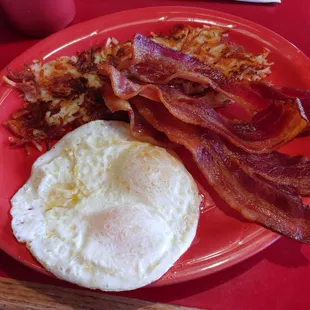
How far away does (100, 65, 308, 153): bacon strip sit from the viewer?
1614 millimetres

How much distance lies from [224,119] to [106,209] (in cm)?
60

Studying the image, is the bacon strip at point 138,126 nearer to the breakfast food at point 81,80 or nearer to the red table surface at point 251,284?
the breakfast food at point 81,80

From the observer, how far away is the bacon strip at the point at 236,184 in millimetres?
1491

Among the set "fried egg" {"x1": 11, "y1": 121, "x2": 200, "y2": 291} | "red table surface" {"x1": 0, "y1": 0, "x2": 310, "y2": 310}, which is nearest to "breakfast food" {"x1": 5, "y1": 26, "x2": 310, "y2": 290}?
"fried egg" {"x1": 11, "y1": 121, "x2": 200, "y2": 291}

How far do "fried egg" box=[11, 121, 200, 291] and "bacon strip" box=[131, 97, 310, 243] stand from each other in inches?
3.3

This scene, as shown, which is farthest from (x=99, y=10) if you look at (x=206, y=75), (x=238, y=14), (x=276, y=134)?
(x=276, y=134)

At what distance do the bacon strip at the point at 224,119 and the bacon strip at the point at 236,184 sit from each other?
0.05m

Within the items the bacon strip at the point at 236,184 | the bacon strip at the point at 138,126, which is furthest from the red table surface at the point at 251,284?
the bacon strip at the point at 138,126

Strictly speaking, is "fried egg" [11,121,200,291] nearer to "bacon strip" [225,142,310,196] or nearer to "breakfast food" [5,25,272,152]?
"breakfast food" [5,25,272,152]

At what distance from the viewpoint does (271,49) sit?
1997 mm

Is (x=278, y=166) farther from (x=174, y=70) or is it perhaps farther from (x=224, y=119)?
(x=174, y=70)

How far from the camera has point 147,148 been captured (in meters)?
1.60

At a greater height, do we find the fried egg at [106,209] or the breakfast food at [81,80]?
the breakfast food at [81,80]

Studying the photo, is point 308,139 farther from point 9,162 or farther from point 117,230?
point 9,162
